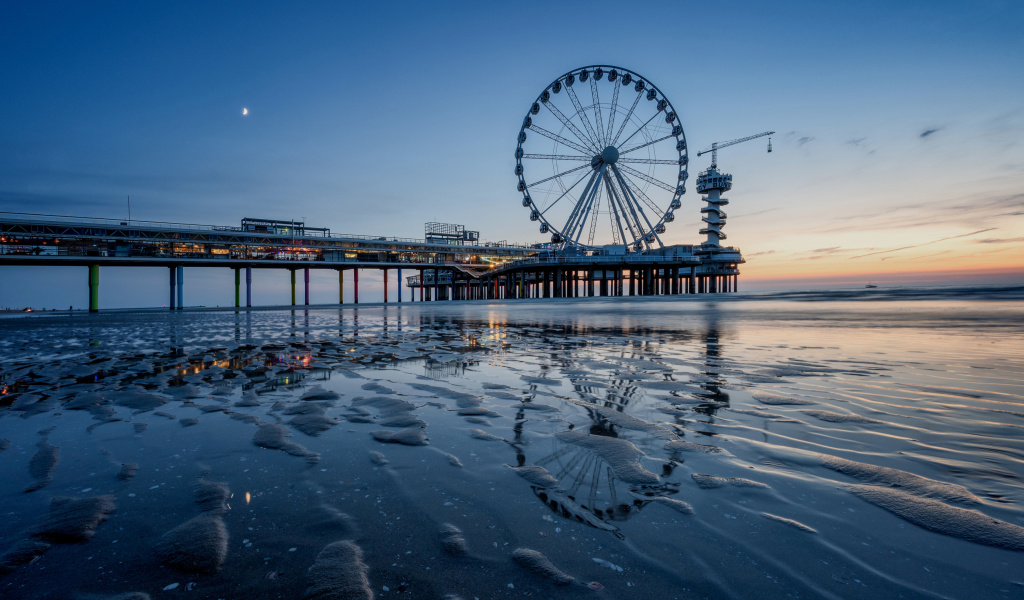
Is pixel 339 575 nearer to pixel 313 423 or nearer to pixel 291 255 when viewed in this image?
pixel 313 423

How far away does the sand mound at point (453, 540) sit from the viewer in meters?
1.69

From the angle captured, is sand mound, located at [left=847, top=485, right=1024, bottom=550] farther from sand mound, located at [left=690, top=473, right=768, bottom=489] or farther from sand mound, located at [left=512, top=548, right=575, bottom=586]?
sand mound, located at [left=512, top=548, right=575, bottom=586]

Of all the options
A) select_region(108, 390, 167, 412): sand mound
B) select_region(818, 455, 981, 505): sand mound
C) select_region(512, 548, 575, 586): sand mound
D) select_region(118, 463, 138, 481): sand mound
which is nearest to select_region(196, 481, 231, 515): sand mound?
select_region(118, 463, 138, 481): sand mound

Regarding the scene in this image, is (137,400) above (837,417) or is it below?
below

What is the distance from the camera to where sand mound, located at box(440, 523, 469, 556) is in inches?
→ 66.5

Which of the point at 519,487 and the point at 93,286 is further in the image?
the point at 93,286

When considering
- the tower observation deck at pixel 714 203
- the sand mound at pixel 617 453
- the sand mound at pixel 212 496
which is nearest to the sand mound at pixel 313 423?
the sand mound at pixel 212 496

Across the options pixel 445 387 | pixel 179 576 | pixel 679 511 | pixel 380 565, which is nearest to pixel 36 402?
pixel 445 387

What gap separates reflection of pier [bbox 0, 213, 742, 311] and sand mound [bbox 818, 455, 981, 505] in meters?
45.0

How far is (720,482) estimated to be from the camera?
2.27 m

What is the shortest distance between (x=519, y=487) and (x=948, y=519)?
191 cm

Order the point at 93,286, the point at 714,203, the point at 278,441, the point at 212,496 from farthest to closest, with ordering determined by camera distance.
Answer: the point at 714,203
the point at 93,286
the point at 278,441
the point at 212,496

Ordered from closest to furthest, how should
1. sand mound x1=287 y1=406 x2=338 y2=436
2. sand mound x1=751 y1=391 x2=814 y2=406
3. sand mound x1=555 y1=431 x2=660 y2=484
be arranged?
1. sand mound x1=555 y1=431 x2=660 y2=484
2. sand mound x1=287 y1=406 x2=338 y2=436
3. sand mound x1=751 y1=391 x2=814 y2=406

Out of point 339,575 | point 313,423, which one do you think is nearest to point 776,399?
point 339,575
